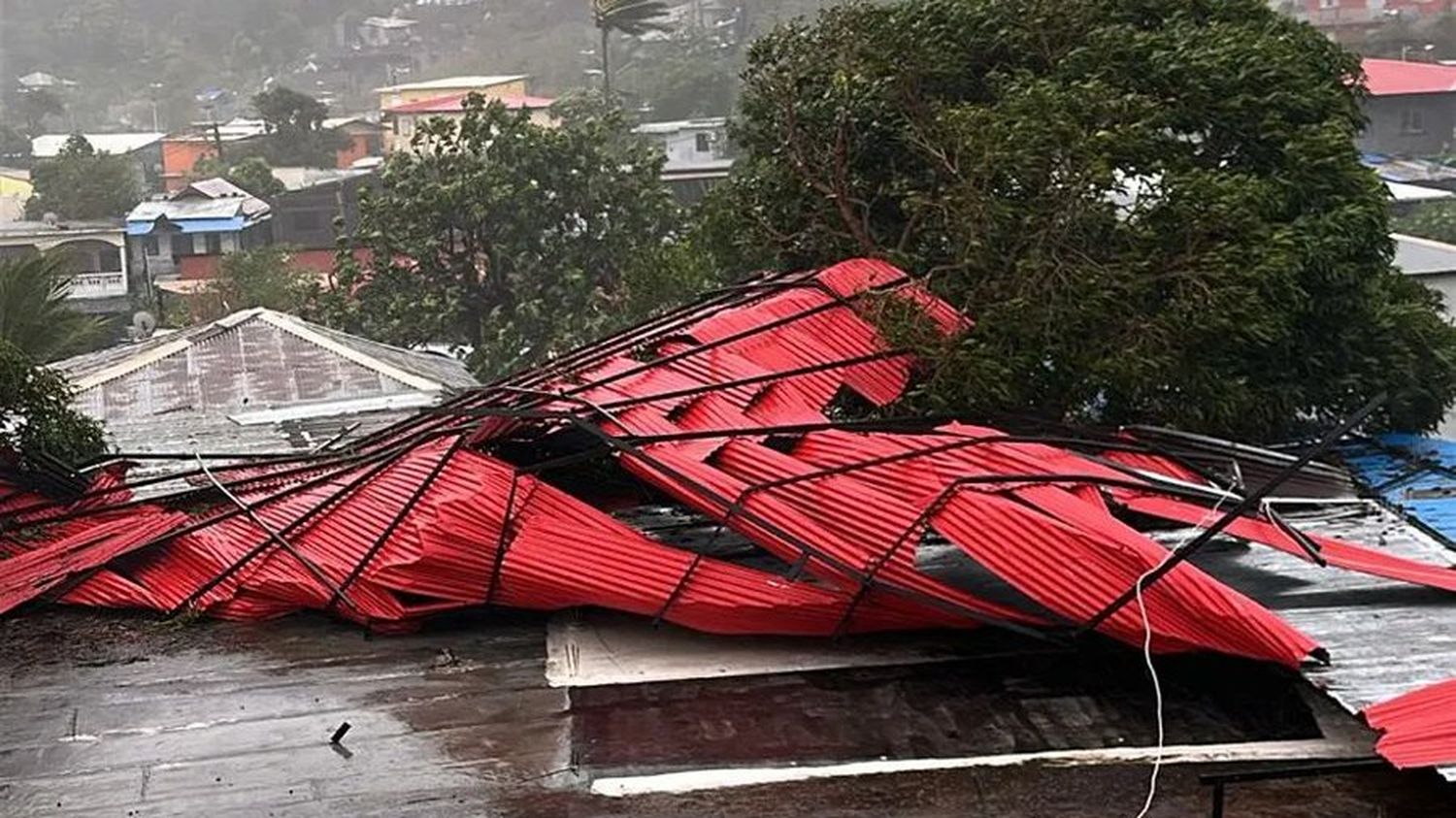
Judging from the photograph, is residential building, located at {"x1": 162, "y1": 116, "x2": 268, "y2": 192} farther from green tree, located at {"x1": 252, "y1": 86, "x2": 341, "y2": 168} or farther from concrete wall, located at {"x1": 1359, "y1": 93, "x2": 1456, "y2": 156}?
concrete wall, located at {"x1": 1359, "y1": 93, "x2": 1456, "y2": 156}

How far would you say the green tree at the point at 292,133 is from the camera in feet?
196

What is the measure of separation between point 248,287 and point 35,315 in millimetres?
17035

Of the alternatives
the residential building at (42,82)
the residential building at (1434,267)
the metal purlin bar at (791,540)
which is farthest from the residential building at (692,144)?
the metal purlin bar at (791,540)

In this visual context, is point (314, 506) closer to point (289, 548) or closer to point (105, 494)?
point (289, 548)

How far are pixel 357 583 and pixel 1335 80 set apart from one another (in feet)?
36.0

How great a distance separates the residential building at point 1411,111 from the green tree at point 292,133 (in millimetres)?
36277

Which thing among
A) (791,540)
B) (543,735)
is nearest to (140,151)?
(791,540)

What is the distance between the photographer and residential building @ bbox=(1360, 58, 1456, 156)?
1914 inches

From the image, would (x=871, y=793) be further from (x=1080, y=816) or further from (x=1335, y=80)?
(x=1335, y=80)

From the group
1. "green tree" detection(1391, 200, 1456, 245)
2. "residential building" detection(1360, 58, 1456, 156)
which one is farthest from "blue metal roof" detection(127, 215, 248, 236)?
"residential building" detection(1360, 58, 1456, 156)

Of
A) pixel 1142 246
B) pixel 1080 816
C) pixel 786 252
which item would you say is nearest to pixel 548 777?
pixel 1080 816

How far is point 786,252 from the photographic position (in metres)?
16.3

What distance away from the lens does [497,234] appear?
29656mm

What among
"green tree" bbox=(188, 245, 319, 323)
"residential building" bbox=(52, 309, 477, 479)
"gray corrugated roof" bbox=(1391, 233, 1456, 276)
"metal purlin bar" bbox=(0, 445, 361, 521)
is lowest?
"green tree" bbox=(188, 245, 319, 323)
